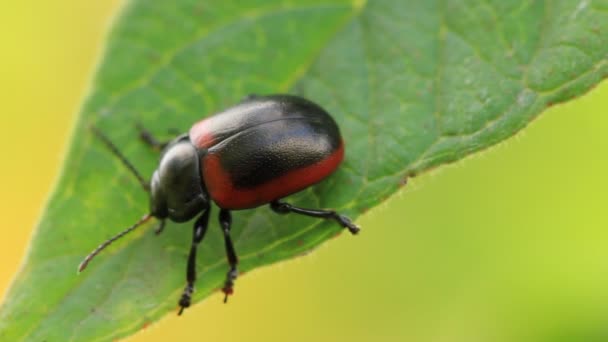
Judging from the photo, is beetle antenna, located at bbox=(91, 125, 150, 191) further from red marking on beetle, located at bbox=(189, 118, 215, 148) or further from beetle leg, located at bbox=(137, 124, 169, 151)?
red marking on beetle, located at bbox=(189, 118, 215, 148)

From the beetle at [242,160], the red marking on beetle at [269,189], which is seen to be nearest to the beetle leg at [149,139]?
the beetle at [242,160]

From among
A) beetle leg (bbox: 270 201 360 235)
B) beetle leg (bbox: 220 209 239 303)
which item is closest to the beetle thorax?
beetle leg (bbox: 220 209 239 303)

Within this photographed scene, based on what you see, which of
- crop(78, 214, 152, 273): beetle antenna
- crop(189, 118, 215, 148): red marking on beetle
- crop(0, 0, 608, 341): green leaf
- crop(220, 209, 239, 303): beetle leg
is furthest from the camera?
crop(189, 118, 215, 148): red marking on beetle

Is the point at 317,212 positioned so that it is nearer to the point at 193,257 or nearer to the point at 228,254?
the point at 228,254

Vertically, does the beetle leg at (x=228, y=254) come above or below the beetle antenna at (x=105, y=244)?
above

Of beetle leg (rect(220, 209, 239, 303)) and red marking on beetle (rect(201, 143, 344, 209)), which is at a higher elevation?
red marking on beetle (rect(201, 143, 344, 209))

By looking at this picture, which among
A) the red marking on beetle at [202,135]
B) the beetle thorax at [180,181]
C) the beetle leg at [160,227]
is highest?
the red marking on beetle at [202,135]

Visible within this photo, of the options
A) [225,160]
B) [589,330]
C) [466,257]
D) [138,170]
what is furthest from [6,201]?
[589,330]

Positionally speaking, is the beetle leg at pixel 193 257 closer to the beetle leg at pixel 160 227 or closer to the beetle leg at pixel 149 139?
the beetle leg at pixel 160 227

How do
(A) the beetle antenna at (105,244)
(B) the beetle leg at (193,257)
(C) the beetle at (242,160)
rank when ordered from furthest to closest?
(C) the beetle at (242,160) → (A) the beetle antenna at (105,244) → (B) the beetle leg at (193,257)

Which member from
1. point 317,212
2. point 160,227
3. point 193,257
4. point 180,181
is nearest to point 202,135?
point 180,181
